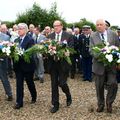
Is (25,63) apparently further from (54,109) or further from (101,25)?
(101,25)

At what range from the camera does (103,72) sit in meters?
9.42

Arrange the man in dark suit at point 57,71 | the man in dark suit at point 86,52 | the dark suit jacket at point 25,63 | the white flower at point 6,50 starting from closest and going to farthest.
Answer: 1. the man in dark suit at point 57,71
2. the white flower at point 6,50
3. the dark suit jacket at point 25,63
4. the man in dark suit at point 86,52

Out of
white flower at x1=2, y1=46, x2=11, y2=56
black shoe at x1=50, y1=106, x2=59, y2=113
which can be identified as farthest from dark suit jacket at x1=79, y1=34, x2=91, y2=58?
white flower at x1=2, y1=46, x2=11, y2=56

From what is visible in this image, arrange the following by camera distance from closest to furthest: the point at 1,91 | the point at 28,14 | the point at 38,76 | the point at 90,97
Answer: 1. the point at 90,97
2. the point at 1,91
3. the point at 38,76
4. the point at 28,14

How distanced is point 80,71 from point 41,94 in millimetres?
5856

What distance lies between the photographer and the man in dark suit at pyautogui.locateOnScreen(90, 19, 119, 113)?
30.8 feet

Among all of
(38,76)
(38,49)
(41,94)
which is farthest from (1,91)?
(38,49)

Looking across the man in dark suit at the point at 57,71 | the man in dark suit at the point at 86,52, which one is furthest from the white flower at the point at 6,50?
the man in dark suit at the point at 86,52

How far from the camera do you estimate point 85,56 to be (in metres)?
15.5

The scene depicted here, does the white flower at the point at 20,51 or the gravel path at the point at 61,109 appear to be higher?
the white flower at the point at 20,51

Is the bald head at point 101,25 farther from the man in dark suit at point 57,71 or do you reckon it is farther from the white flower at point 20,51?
the white flower at point 20,51

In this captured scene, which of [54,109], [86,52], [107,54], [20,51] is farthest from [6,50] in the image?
[86,52]

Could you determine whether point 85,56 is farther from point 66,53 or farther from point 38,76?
point 66,53

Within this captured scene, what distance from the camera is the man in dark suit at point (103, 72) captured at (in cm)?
940
